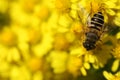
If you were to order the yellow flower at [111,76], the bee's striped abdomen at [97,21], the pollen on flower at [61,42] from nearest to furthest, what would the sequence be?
the bee's striped abdomen at [97,21]
the yellow flower at [111,76]
the pollen on flower at [61,42]

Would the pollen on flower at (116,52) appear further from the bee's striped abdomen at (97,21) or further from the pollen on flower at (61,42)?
the pollen on flower at (61,42)

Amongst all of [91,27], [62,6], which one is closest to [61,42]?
[62,6]

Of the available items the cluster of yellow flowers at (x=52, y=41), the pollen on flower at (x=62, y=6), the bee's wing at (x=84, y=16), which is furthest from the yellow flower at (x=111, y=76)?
the pollen on flower at (x=62, y=6)

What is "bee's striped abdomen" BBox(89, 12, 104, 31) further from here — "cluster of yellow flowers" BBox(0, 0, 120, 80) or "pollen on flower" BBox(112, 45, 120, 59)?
"pollen on flower" BBox(112, 45, 120, 59)

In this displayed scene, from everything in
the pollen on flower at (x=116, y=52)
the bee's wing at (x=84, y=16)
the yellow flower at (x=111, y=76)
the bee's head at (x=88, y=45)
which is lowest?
the yellow flower at (x=111, y=76)

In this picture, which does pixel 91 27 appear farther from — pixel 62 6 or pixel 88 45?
pixel 62 6

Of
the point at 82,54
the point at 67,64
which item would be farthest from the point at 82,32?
the point at 67,64

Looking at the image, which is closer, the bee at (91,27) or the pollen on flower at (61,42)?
the bee at (91,27)
